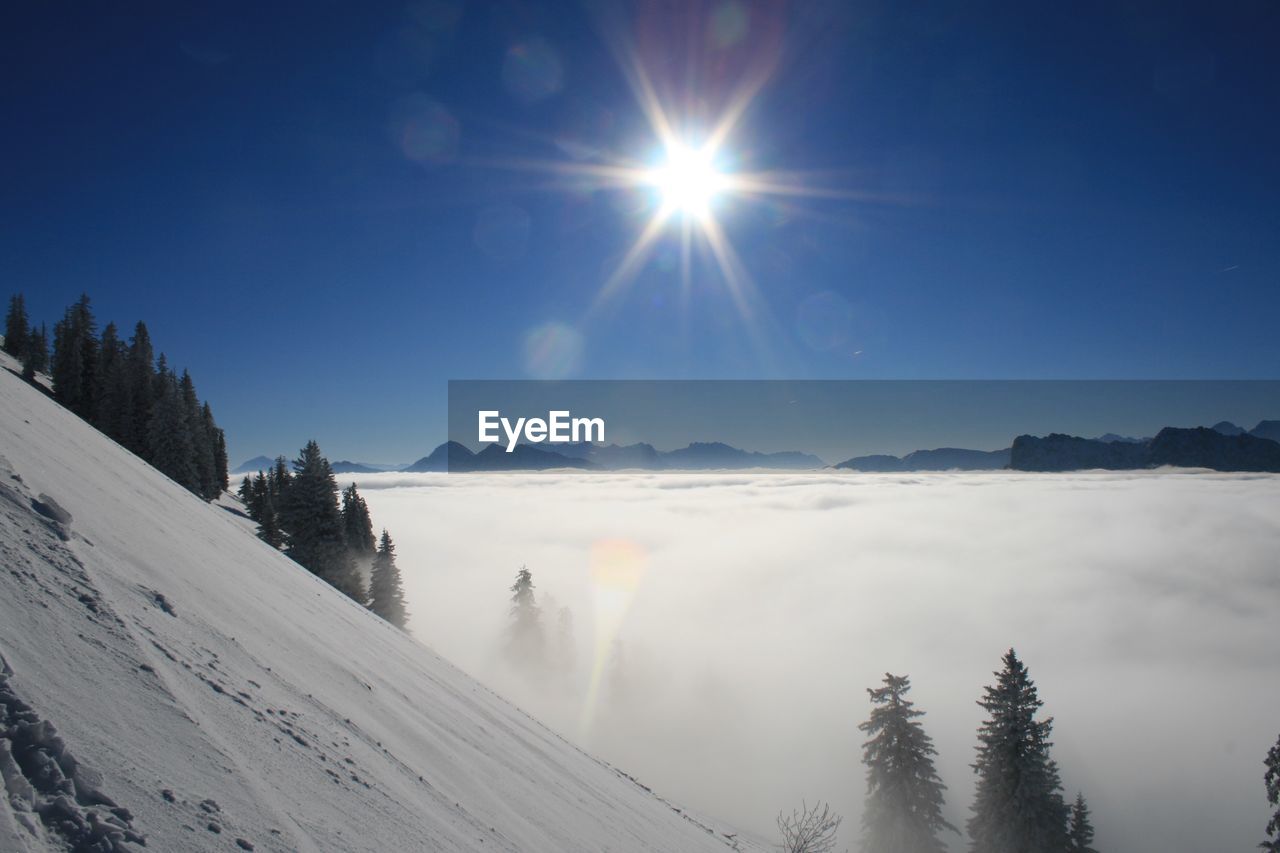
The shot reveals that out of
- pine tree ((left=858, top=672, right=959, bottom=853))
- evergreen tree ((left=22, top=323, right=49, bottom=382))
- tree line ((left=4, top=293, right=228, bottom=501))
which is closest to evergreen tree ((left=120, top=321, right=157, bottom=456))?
tree line ((left=4, top=293, right=228, bottom=501))

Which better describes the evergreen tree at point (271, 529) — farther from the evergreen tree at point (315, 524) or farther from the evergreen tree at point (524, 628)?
the evergreen tree at point (524, 628)

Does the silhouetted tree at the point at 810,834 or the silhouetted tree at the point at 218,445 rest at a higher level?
the silhouetted tree at the point at 218,445

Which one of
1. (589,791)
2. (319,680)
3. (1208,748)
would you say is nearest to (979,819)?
(589,791)

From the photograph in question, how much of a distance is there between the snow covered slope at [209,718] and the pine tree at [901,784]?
665 inches

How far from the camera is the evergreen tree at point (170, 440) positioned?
40688 millimetres

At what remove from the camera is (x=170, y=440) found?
41156 mm

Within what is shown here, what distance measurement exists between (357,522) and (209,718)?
2045 inches

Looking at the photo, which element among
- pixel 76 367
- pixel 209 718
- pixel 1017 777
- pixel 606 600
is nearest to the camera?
pixel 209 718

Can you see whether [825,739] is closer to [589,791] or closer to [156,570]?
[589,791]

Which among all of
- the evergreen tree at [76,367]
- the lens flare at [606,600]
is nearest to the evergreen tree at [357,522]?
the evergreen tree at [76,367]

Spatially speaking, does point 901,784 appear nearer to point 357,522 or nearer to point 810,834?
point 810,834

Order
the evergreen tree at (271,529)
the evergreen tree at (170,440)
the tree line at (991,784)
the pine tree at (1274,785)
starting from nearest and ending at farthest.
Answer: the pine tree at (1274,785), the tree line at (991,784), the evergreen tree at (170,440), the evergreen tree at (271,529)

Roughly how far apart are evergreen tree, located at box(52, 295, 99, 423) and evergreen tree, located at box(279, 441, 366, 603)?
3305cm

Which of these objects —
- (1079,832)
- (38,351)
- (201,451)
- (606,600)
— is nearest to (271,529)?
(201,451)
